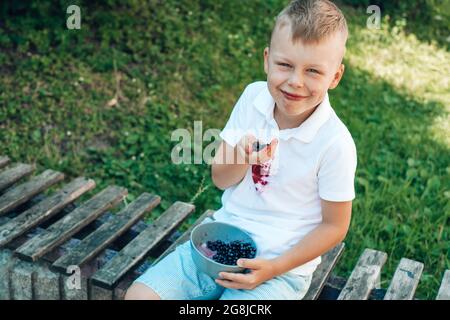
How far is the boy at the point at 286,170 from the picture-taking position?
183 cm

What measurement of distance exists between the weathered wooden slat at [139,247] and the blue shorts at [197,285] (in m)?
0.26

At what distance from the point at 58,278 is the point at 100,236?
27 centimetres

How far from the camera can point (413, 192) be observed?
3547 mm

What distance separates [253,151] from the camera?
1.88 metres

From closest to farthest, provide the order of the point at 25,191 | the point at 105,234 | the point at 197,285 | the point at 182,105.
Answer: the point at 197,285
the point at 105,234
the point at 25,191
the point at 182,105

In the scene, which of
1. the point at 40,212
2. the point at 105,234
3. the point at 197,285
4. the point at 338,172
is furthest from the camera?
the point at 40,212

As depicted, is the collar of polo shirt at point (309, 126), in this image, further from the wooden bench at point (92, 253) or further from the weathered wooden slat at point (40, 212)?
the weathered wooden slat at point (40, 212)

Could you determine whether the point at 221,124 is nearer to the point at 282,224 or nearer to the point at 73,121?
the point at 73,121

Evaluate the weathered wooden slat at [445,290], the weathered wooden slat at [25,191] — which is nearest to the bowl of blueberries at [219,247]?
the weathered wooden slat at [445,290]

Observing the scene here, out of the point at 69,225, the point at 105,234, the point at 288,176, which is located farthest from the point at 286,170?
the point at 69,225

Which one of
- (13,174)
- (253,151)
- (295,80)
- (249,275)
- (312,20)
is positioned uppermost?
(312,20)

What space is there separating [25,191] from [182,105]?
1.60 meters

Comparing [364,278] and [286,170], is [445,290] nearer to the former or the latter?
[364,278]

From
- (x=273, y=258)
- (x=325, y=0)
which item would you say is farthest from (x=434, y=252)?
(x=325, y=0)
